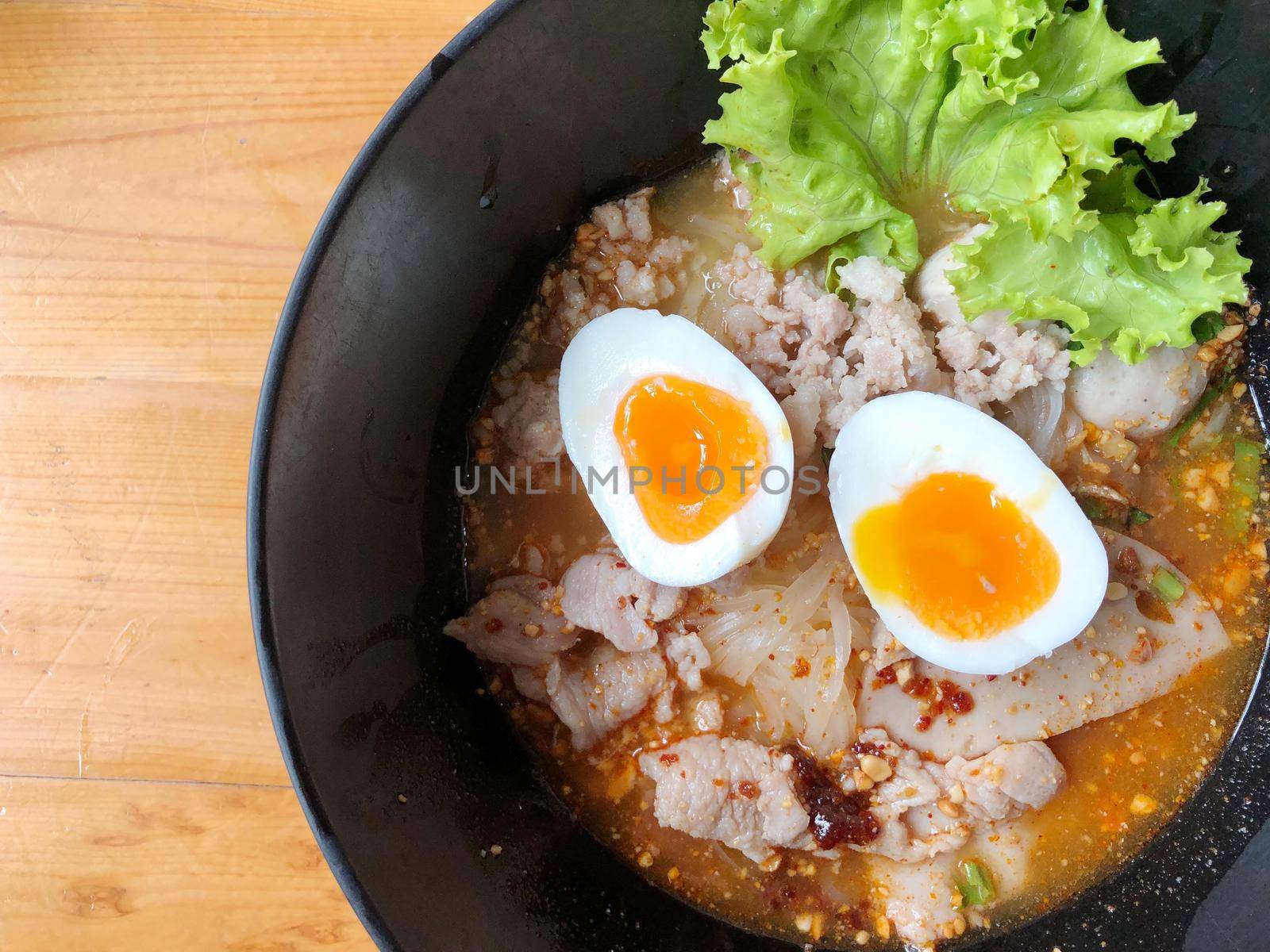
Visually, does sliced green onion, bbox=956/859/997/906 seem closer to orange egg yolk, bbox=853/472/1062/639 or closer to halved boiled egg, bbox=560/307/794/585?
orange egg yolk, bbox=853/472/1062/639

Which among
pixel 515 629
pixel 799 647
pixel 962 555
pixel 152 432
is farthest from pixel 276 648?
pixel 962 555

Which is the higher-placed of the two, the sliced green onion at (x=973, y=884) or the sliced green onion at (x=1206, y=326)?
the sliced green onion at (x=1206, y=326)

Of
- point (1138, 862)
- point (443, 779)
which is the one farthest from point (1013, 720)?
point (443, 779)

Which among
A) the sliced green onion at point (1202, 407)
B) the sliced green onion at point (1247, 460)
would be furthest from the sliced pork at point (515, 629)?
the sliced green onion at point (1247, 460)

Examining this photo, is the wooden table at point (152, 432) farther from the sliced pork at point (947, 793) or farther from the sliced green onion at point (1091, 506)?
the sliced green onion at point (1091, 506)

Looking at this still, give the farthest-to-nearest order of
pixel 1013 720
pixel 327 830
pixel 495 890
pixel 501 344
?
pixel 501 344, pixel 1013 720, pixel 495 890, pixel 327 830

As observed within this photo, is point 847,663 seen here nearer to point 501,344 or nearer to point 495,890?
point 495,890
